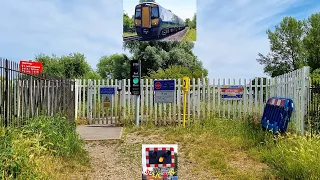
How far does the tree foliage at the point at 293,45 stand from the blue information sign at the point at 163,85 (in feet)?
103

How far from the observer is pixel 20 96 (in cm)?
798

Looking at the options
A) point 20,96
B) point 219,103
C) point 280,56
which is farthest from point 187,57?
point 20,96

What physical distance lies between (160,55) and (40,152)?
36.8 meters

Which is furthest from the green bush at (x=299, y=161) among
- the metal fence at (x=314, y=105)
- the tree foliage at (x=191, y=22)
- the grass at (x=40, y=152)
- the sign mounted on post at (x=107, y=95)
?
the tree foliage at (x=191, y=22)

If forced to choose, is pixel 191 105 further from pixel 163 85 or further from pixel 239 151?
pixel 239 151

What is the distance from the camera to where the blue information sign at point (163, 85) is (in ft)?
45.6

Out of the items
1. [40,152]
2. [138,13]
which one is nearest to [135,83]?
[40,152]

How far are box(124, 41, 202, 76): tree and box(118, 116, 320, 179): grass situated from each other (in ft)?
97.7

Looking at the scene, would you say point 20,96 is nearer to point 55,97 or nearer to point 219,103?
point 55,97

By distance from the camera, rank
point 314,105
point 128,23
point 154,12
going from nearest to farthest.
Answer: point 314,105
point 154,12
point 128,23

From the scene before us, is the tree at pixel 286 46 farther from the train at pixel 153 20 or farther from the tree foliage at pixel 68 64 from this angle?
the tree foliage at pixel 68 64

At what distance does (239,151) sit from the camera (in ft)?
29.1

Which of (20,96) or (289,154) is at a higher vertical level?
(20,96)

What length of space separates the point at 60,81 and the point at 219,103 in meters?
6.09
